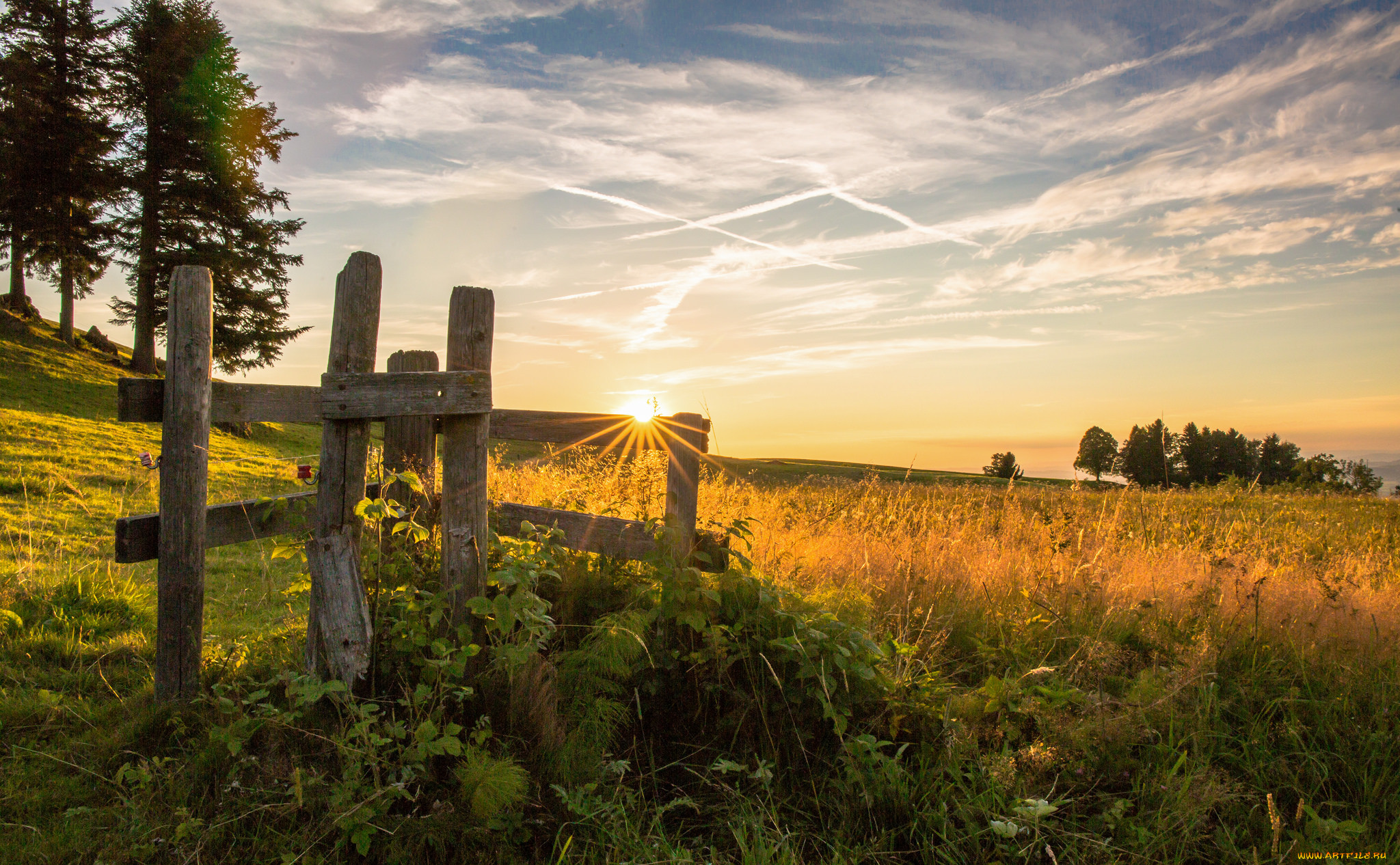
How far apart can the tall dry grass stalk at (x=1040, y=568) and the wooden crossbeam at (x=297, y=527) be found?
2.15ft

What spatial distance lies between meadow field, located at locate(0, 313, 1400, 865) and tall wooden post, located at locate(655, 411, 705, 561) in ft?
0.90

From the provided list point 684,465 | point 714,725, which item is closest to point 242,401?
point 684,465

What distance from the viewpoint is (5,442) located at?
1362cm

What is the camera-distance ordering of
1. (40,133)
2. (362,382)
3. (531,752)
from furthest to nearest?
(40,133) → (362,382) → (531,752)

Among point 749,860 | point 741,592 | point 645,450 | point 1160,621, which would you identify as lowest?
point 749,860

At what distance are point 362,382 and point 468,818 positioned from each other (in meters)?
2.17

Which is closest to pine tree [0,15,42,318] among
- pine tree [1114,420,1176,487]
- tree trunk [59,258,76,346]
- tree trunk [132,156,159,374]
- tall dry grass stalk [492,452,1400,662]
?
tree trunk [59,258,76,346]

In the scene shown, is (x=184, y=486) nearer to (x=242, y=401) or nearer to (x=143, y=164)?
(x=242, y=401)

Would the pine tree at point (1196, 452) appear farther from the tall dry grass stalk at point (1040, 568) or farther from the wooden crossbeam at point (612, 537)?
the wooden crossbeam at point (612, 537)

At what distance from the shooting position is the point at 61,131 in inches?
936

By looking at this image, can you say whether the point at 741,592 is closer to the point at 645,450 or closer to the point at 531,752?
the point at 531,752

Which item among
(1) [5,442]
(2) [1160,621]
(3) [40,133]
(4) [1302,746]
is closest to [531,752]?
(4) [1302,746]

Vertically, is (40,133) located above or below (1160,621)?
above

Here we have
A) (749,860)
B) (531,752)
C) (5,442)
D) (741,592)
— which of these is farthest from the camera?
(5,442)
